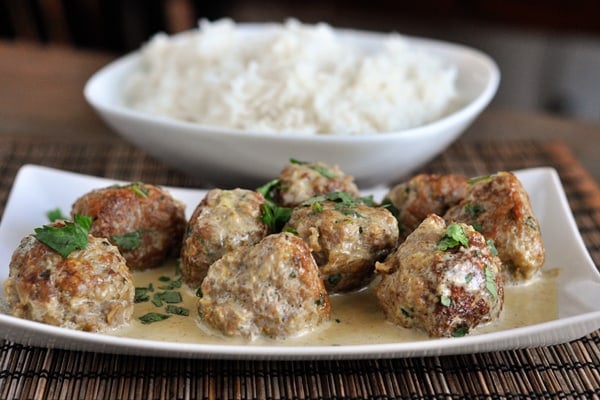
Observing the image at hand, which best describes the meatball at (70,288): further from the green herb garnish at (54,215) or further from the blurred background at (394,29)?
the blurred background at (394,29)

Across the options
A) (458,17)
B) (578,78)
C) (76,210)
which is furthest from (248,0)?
(76,210)

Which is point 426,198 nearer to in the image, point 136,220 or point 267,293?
point 267,293

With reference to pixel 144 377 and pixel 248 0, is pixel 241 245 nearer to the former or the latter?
pixel 144 377

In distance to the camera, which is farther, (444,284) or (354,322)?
(354,322)

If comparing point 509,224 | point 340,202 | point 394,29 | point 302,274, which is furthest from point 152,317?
point 394,29

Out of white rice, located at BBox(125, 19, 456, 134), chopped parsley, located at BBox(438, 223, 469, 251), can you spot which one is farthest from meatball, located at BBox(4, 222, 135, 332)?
white rice, located at BBox(125, 19, 456, 134)

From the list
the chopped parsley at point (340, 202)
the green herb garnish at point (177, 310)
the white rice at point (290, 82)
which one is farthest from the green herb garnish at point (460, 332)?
the white rice at point (290, 82)
